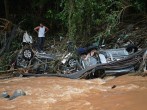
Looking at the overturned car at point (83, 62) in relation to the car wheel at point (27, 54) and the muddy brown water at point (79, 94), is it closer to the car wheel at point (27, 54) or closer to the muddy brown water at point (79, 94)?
the car wheel at point (27, 54)

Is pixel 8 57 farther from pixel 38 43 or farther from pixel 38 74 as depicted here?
pixel 38 74

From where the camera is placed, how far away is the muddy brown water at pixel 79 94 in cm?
983

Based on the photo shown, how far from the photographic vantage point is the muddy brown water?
9.83m

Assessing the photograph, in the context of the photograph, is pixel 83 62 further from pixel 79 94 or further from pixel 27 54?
pixel 79 94

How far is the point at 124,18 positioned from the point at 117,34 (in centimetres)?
201

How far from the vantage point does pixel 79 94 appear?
11.2 m

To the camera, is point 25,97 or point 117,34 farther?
point 117,34

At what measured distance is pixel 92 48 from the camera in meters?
→ 16.3

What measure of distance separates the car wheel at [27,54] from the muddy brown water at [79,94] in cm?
281

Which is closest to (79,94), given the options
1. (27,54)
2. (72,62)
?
(72,62)

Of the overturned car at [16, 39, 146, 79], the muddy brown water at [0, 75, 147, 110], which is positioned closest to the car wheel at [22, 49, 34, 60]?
the overturned car at [16, 39, 146, 79]

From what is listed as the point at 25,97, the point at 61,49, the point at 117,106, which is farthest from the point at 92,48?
the point at 117,106

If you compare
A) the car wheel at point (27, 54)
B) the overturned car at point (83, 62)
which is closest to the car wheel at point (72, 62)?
the overturned car at point (83, 62)

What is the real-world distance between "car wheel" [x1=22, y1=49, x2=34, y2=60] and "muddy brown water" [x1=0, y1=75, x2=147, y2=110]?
9.22ft
